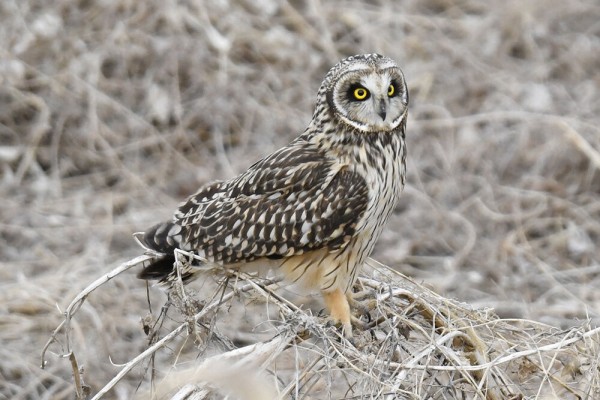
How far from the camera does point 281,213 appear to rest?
3961 millimetres

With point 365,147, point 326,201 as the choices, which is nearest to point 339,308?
point 326,201

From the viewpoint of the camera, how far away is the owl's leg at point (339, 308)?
3652mm

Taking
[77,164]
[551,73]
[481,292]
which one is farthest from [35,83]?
[551,73]

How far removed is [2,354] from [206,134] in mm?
2607

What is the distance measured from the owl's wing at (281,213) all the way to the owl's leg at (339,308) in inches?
6.7

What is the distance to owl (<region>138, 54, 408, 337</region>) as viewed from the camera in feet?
12.7

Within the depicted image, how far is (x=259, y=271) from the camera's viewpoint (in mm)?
4055

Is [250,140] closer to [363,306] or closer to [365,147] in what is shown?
[365,147]

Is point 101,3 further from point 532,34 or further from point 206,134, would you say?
point 532,34

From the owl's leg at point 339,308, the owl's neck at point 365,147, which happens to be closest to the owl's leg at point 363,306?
the owl's leg at point 339,308

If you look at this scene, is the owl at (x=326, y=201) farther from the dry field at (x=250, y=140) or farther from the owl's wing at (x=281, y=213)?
the dry field at (x=250, y=140)

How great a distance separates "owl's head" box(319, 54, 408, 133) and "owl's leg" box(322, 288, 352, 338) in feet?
1.97

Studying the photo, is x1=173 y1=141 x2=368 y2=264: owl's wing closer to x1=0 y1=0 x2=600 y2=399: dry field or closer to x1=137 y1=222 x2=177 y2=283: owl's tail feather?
x1=137 y1=222 x2=177 y2=283: owl's tail feather

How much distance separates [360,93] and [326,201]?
0.40 m
